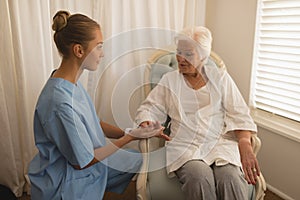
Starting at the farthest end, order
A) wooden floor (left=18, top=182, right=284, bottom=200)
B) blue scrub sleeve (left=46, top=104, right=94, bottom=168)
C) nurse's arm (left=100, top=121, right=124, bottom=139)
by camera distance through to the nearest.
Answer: wooden floor (left=18, top=182, right=284, bottom=200) < nurse's arm (left=100, top=121, right=124, bottom=139) < blue scrub sleeve (left=46, top=104, right=94, bottom=168)

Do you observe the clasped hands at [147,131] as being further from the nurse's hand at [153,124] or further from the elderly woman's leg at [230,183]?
the elderly woman's leg at [230,183]

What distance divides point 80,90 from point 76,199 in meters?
0.48

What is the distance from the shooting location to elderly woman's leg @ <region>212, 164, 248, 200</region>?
1.38m

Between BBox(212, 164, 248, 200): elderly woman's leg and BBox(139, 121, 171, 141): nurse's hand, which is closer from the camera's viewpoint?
BBox(212, 164, 248, 200): elderly woman's leg

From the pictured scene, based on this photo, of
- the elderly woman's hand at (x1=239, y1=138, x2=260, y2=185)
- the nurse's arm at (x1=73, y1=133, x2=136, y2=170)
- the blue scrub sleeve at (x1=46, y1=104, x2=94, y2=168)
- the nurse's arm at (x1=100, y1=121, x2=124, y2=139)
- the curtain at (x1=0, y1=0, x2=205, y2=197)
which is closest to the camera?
the blue scrub sleeve at (x1=46, y1=104, x2=94, y2=168)

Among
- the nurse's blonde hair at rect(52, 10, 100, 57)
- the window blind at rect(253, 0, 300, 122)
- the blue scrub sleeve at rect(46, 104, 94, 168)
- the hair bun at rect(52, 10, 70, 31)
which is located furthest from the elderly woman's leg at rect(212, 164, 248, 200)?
the hair bun at rect(52, 10, 70, 31)

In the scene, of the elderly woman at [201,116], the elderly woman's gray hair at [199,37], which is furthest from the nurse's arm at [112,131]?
the elderly woman's gray hair at [199,37]

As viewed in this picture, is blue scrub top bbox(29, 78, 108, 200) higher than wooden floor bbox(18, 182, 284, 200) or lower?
higher

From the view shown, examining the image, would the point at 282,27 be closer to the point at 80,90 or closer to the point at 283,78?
the point at 283,78

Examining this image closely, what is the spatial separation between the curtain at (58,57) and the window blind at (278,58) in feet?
1.72

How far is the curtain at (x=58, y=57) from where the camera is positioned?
6.01 feet

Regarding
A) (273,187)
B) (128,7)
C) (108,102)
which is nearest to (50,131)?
(108,102)

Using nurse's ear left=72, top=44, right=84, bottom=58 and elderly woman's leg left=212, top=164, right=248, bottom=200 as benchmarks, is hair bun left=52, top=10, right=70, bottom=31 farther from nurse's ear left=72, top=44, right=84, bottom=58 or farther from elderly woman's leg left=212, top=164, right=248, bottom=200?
elderly woman's leg left=212, top=164, right=248, bottom=200

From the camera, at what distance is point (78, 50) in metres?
1.29
